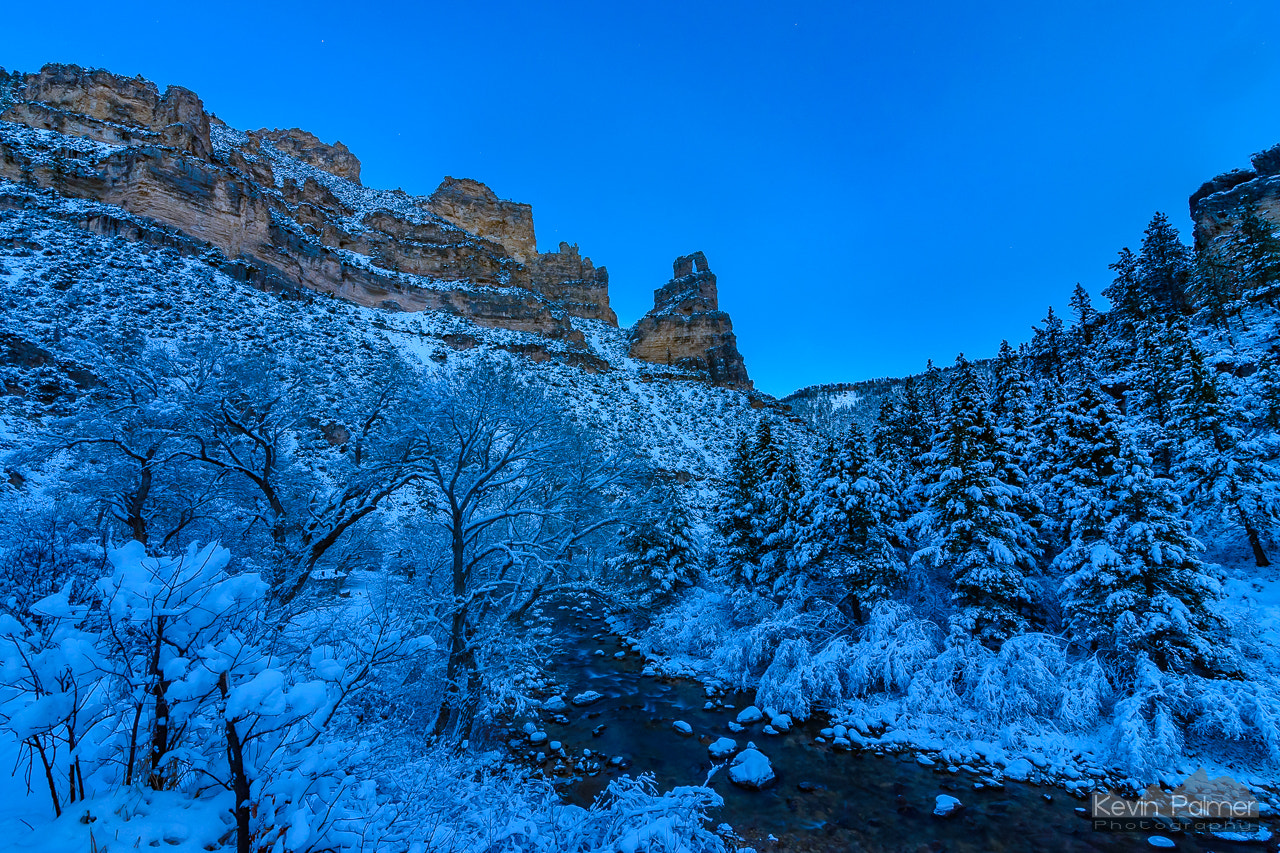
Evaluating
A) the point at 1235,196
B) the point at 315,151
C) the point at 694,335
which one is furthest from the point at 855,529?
the point at 315,151

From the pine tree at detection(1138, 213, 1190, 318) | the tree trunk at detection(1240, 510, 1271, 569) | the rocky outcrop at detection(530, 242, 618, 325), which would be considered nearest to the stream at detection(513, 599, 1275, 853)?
the tree trunk at detection(1240, 510, 1271, 569)

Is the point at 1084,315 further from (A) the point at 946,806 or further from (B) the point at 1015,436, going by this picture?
(A) the point at 946,806

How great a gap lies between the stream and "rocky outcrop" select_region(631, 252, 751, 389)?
71.3 m

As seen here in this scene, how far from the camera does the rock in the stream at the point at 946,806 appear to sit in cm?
902

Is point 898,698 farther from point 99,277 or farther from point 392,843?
point 99,277

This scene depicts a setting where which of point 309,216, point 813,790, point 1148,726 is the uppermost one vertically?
point 309,216

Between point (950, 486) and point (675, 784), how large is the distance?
463 inches

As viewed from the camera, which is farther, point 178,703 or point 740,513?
point 740,513

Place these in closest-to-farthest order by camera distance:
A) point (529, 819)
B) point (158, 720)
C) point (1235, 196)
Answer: point (158, 720)
point (529, 819)
point (1235, 196)

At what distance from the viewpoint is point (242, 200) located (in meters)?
51.8

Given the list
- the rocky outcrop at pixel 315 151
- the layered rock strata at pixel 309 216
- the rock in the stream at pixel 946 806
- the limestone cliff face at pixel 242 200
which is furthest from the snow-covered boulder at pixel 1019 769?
the rocky outcrop at pixel 315 151

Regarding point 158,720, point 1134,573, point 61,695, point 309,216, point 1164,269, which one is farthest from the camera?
point 309,216

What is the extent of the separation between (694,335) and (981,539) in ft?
250

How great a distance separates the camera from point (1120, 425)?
44.4 feet
